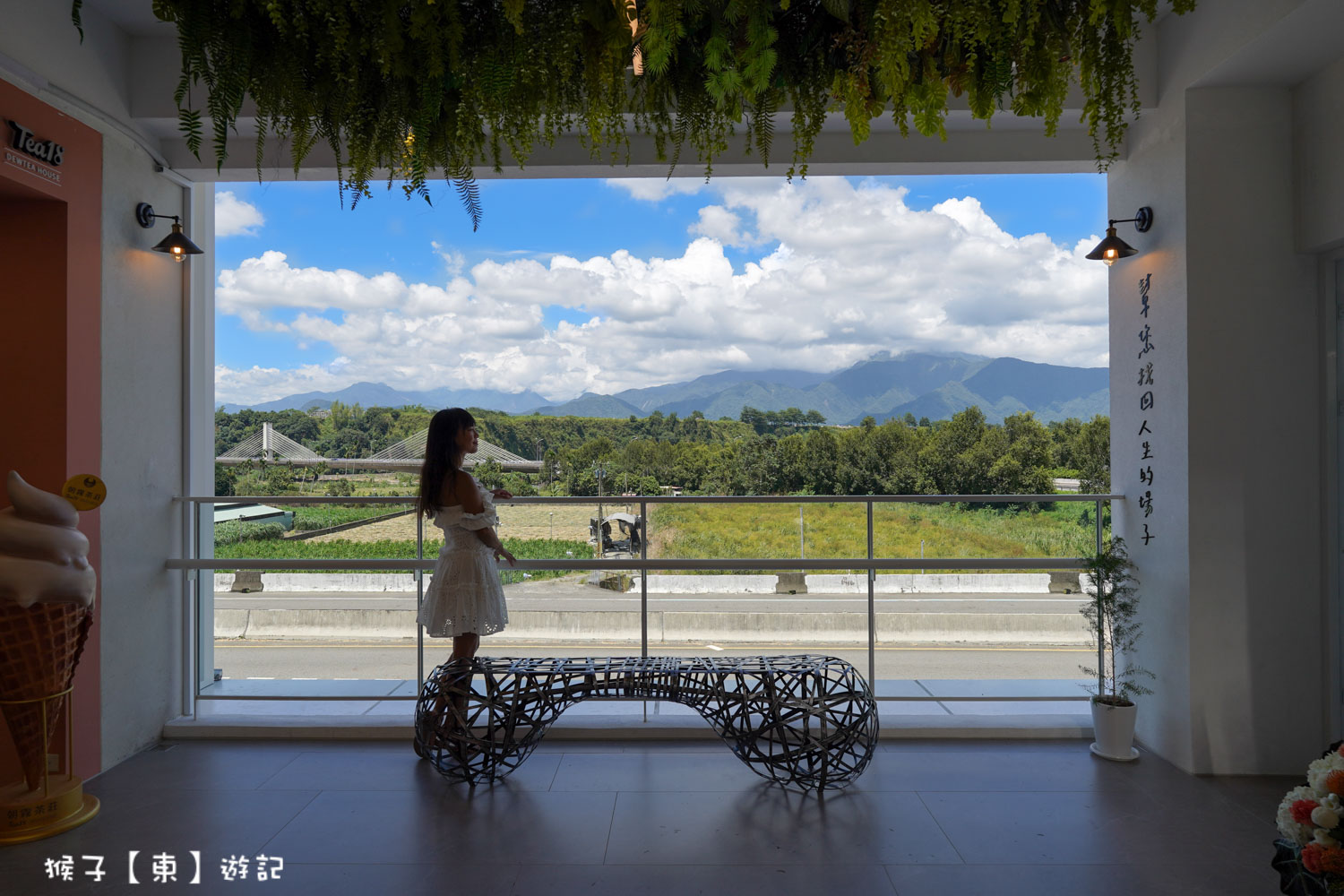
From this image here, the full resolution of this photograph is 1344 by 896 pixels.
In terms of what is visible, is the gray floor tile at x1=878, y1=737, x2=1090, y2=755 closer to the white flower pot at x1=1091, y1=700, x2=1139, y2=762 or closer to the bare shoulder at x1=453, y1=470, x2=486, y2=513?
the white flower pot at x1=1091, y1=700, x2=1139, y2=762

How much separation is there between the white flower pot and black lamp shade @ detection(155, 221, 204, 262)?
13.9 feet

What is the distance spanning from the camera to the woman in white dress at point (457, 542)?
3.13 meters

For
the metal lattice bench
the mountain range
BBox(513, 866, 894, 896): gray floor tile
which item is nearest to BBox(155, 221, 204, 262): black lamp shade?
the metal lattice bench

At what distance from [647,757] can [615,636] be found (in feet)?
6.40

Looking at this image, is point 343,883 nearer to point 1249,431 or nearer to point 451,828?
point 451,828

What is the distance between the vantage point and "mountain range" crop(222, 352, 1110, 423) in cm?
1190

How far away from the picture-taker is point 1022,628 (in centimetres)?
871

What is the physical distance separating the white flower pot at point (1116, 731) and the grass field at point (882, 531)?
68cm

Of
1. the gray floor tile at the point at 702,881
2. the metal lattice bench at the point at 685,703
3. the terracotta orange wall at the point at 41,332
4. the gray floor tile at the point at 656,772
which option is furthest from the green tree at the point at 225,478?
the gray floor tile at the point at 702,881

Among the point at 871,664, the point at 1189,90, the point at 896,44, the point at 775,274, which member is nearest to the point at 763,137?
the point at 896,44

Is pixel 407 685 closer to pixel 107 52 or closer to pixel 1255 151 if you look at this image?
pixel 107 52

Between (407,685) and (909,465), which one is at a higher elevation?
(909,465)

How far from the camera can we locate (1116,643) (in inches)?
135

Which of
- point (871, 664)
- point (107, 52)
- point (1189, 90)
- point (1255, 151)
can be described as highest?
point (107, 52)
